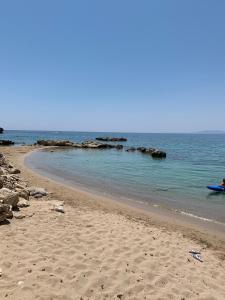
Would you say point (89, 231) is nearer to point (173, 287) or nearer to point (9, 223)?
point (9, 223)

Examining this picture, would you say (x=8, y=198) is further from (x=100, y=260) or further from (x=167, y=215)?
(x=167, y=215)

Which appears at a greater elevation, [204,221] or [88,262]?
[88,262]

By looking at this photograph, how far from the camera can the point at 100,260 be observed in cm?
780

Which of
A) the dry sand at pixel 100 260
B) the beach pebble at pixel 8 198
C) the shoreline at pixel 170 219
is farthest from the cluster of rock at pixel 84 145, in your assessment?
the beach pebble at pixel 8 198

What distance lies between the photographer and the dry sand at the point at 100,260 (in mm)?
6430

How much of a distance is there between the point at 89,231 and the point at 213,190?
13.8 m

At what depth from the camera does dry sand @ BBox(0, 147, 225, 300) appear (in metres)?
6.43

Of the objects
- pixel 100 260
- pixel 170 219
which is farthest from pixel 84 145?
pixel 100 260

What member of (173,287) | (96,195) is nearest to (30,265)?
(173,287)

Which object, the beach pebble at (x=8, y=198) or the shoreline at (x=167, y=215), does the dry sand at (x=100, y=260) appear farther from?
the shoreline at (x=167, y=215)

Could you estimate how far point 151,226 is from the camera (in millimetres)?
12320

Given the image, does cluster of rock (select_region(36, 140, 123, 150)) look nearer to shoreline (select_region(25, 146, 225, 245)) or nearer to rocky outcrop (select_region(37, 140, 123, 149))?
rocky outcrop (select_region(37, 140, 123, 149))

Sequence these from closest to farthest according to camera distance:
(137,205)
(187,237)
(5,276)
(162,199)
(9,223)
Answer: (5,276)
(9,223)
(187,237)
(137,205)
(162,199)

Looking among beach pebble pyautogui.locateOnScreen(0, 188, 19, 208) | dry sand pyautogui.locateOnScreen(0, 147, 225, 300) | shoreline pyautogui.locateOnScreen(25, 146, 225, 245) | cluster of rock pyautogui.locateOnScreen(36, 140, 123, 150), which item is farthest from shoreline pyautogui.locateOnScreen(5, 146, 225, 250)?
cluster of rock pyautogui.locateOnScreen(36, 140, 123, 150)
